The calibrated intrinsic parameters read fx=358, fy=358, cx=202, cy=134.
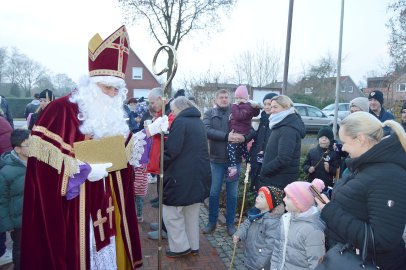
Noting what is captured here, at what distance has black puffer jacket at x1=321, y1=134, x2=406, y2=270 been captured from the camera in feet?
6.64

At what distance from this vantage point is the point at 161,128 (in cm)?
358

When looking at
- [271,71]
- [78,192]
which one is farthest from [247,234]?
[271,71]

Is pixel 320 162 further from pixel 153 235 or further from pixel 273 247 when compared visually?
pixel 153 235

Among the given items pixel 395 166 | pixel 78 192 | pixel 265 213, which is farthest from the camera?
pixel 265 213

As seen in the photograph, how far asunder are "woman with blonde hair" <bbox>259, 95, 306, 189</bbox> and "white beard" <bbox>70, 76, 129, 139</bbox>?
172cm

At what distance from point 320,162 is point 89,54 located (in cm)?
340

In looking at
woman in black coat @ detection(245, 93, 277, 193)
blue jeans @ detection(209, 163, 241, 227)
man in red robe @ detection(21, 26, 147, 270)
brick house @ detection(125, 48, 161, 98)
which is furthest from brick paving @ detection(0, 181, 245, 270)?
brick house @ detection(125, 48, 161, 98)

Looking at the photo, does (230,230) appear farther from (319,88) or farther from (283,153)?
(319,88)

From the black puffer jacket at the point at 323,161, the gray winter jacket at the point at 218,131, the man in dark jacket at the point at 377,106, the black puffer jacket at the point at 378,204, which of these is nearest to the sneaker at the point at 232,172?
the gray winter jacket at the point at 218,131

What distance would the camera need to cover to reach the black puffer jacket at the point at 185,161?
13.5 ft

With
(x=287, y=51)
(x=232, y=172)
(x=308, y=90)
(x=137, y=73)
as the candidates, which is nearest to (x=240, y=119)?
(x=232, y=172)

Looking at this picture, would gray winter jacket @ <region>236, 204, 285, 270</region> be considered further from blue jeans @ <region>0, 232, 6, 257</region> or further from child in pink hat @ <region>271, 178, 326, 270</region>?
blue jeans @ <region>0, 232, 6, 257</region>

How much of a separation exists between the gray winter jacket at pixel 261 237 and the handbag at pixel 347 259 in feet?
2.89

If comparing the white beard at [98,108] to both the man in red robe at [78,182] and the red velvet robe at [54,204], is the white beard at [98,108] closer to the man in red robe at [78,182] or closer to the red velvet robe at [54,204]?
the man in red robe at [78,182]
